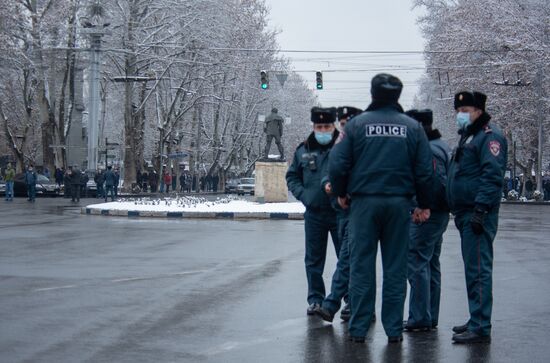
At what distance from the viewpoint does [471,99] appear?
8336 millimetres

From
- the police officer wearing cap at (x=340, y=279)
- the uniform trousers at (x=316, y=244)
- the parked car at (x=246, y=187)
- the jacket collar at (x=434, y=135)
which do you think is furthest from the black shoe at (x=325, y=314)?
the parked car at (x=246, y=187)

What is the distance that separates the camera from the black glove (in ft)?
26.1

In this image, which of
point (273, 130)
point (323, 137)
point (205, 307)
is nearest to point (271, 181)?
point (273, 130)

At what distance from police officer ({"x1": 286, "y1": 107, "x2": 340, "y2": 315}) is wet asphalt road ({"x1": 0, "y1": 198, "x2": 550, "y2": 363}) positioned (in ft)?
1.20

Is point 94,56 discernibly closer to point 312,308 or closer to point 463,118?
point 312,308

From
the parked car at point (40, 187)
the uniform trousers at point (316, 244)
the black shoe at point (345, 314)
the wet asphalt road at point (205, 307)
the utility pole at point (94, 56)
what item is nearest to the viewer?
the wet asphalt road at point (205, 307)

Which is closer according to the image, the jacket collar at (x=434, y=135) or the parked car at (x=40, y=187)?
the jacket collar at (x=434, y=135)

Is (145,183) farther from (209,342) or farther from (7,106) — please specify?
(209,342)

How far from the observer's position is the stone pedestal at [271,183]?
3572 cm

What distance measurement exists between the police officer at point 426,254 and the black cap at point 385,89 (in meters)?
0.93

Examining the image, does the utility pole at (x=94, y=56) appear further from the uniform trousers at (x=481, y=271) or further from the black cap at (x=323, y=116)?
the uniform trousers at (x=481, y=271)

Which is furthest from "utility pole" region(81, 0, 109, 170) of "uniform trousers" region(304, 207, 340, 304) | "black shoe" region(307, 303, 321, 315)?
"black shoe" region(307, 303, 321, 315)

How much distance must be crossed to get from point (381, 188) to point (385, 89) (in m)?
0.74

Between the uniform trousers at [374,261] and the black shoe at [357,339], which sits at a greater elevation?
the uniform trousers at [374,261]
